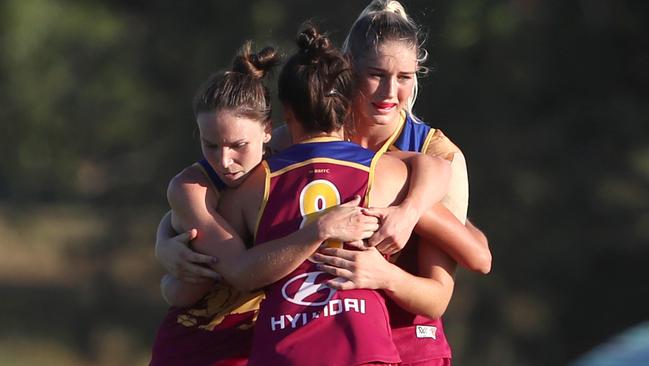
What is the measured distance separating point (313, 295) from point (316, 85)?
55 cm

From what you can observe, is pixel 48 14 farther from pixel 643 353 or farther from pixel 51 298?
pixel 643 353

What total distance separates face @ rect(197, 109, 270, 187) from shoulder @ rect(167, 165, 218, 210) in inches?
2.9

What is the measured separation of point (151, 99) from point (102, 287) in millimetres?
2552

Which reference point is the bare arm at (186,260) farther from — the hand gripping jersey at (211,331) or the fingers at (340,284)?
the fingers at (340,284)

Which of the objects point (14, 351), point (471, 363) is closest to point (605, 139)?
point (471, 363)

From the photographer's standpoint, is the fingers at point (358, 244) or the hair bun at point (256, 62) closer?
the fingers at point (358, 244)

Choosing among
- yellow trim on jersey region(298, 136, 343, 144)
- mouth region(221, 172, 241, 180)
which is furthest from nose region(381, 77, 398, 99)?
mouth region(221, 172, 241, 180)

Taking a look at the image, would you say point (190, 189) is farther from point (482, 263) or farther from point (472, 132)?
point (472, 132)

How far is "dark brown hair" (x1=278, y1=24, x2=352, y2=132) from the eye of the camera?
338 centimetres

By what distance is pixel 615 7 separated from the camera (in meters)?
12.5

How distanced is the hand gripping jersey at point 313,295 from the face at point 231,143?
0.07 meters

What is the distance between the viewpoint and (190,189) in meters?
3.49

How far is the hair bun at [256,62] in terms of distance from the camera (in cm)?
355

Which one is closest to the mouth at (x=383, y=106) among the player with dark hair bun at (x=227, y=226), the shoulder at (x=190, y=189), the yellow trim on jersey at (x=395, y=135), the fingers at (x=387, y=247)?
the yellow trim on jersey at (x=395, y=135)
